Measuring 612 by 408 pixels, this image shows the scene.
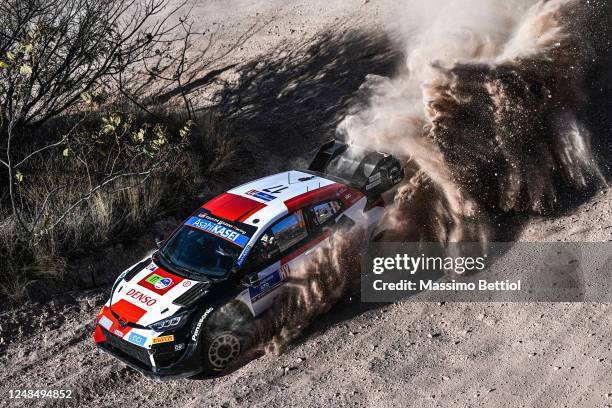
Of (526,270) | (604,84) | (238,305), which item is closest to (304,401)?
(238,305)

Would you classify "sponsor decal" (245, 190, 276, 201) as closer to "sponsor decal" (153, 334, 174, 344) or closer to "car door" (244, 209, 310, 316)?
"car door" (244, 209, 310, 316)

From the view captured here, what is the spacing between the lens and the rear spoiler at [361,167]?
933 cm

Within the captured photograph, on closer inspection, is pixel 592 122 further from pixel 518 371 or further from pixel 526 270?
pixel 518 371

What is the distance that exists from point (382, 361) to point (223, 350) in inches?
68.1

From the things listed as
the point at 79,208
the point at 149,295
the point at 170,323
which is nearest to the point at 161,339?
the point at 170,323

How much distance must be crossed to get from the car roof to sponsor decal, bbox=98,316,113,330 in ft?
5.54

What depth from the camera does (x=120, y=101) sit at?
12953 mm

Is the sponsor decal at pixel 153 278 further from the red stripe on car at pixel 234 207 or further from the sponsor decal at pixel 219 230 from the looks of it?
the red stripe on car at pixel 234 207

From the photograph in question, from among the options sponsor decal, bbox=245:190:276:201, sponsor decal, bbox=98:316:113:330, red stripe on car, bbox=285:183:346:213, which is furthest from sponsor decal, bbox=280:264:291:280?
sponsor decal, bbox=98:316:113:330

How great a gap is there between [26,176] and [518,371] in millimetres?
7245

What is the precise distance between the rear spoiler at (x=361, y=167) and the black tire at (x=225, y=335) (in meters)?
2.33

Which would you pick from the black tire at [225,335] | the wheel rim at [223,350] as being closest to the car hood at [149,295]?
the black tire at [225,335]

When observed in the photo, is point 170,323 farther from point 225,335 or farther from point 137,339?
point 225,335

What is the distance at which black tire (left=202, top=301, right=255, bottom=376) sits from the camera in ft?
25.0
